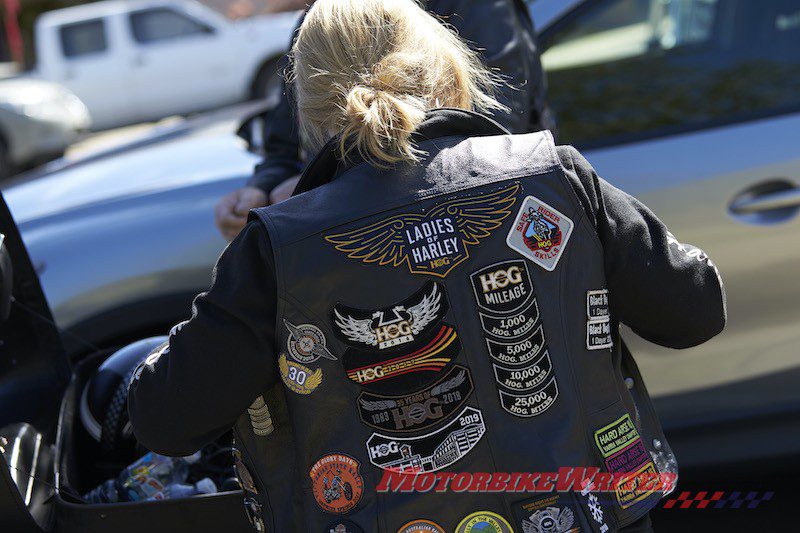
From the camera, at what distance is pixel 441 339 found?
56.0 inches

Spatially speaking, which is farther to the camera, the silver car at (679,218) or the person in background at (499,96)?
the silver car at (679,218)

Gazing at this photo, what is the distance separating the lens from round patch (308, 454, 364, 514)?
4.72 ft

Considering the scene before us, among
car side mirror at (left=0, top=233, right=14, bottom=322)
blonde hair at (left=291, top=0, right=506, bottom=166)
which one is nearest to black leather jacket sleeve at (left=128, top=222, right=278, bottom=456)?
blonde hair at (left=291, top=0, right=506, bottom=166)

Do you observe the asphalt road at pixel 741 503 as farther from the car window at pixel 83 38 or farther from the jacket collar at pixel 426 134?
the car window at pixel 83 38

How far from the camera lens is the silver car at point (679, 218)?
2512mm

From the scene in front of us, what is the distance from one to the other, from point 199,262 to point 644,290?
1.53m

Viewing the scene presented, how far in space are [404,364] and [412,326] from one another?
0.06m

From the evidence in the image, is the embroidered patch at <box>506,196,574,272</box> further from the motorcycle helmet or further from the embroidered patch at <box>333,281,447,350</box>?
the motorcycle helmet

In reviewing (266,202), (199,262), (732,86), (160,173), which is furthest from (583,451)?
(160,173)

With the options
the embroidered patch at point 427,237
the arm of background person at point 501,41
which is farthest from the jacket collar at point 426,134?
the arm of background person at point 501,41

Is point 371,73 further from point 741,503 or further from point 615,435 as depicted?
point 741,503

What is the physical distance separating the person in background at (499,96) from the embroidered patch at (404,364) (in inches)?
33.4

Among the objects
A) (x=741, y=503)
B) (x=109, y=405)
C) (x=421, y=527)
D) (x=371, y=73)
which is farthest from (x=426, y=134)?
(x=741, y=503)

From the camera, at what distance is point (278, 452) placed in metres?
1.51
